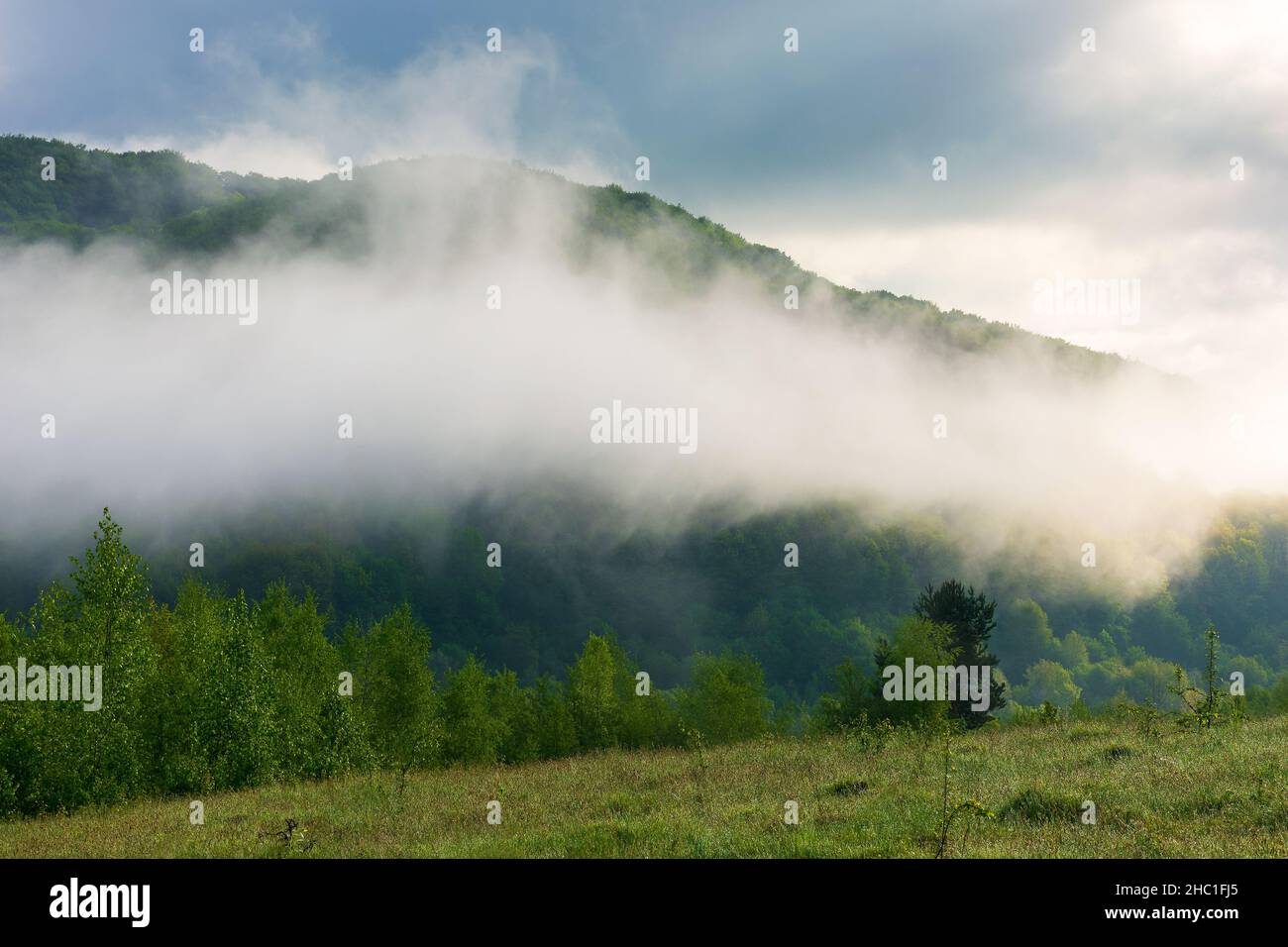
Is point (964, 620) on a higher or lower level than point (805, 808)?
lower

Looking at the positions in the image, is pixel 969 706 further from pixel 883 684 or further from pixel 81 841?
pixel 81 841

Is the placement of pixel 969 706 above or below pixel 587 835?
below

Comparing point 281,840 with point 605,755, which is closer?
point 281,840

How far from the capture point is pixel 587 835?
15.9 m

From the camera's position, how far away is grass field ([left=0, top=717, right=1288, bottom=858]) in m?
14.1

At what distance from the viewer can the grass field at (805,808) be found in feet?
46.1

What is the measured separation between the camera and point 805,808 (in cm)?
1747

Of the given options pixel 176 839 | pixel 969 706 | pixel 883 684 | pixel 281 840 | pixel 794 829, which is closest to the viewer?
pixel 794 829

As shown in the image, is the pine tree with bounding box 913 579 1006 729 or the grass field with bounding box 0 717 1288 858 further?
the pine tree with bounding box 913 579 1006 729

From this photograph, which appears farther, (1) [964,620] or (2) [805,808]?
(1) [964,620]

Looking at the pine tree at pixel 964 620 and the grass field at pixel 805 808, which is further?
the pine tree at pixel 964 620
